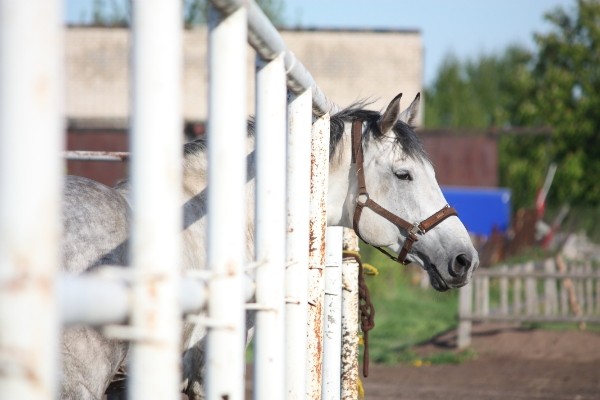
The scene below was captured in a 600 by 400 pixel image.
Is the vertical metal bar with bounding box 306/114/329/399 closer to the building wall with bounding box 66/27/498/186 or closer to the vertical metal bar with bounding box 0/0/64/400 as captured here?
the vertical metal bar with bounding box 0/0/64/400

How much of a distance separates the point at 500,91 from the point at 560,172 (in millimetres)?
28527

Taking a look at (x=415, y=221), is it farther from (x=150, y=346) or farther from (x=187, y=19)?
(x=187, y=19)

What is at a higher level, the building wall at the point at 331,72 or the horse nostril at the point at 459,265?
the building wall at the point at 331,72

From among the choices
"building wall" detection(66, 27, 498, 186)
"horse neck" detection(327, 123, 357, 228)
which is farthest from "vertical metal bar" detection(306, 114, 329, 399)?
"building wall" detection(66, 27, 498, 186)

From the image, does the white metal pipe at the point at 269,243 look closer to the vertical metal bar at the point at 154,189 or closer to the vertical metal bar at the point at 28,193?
the vertical metal bar at the point at 154,189

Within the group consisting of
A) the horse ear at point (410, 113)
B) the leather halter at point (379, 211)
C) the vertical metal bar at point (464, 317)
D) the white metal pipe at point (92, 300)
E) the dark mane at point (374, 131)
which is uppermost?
the horse ear at point (410, 113)

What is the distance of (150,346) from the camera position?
4.96ft

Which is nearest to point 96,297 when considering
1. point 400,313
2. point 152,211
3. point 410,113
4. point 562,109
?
point 152,211

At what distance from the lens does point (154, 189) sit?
152 centimetres

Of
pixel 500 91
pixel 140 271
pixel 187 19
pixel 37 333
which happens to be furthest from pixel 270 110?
pixel 500 91

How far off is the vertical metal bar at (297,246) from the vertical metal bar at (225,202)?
855mm

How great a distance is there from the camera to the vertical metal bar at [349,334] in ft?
15.4

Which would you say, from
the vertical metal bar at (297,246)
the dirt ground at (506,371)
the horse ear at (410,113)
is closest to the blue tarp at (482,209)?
the dirt ground at (506,371)

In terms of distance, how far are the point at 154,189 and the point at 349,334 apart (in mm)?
3297
